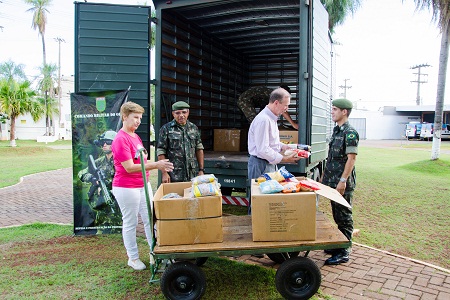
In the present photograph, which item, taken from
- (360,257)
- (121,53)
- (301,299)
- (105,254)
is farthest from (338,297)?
(121,53)

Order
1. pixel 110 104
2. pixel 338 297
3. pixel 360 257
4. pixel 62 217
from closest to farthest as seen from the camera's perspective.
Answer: pixel 338 297 < pixel 360 257 < pixel 110 104 < pixel 62 217

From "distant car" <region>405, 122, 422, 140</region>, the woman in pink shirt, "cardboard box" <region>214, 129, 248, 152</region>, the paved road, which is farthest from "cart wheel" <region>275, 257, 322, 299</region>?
"distant car" <region>405, 122, 422, 140</region>

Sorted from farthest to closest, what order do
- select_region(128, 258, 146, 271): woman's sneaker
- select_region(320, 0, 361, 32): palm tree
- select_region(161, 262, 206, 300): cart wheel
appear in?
select_region(320, 0, 361, 32): palm tree < select_region(128, 258, 146, 271): woman's sneaker < select_region(161, 262, 206, 300): cart wheel

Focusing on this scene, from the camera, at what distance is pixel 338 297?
3.35 meters

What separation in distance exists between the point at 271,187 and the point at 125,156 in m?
1.44

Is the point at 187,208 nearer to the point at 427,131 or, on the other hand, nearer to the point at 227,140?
the point at 227,140

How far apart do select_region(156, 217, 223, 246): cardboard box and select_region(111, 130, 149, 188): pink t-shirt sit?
849mm

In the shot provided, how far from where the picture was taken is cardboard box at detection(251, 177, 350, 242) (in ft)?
9.82

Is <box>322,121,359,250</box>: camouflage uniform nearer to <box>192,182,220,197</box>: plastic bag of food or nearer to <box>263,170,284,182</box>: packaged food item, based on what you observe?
<box>263,170,284,182</box>: packaged food item

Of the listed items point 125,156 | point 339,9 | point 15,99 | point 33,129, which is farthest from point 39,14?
point 125,156

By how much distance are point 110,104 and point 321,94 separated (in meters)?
3.13

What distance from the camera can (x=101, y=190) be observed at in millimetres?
5086

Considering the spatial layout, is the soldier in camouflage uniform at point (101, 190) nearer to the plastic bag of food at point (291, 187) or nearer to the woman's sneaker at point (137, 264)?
the woman's sneaker at point (137, 264)

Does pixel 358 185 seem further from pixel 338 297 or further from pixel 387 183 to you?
pixel 338 297
